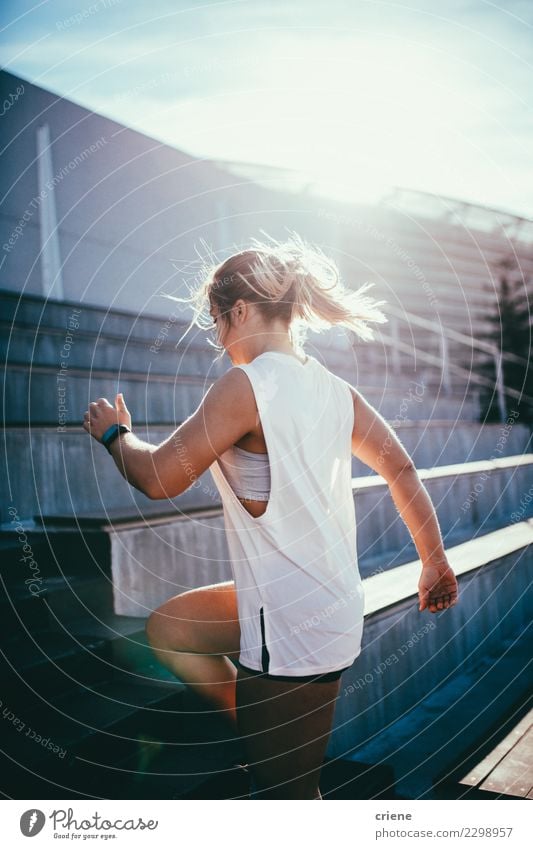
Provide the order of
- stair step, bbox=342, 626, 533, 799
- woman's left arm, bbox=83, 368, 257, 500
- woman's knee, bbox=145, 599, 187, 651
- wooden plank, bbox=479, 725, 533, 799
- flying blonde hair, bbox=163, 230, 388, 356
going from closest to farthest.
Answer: woman's left arm, bbox=83, 368, 257, 500 → flying blonde hair, bbox=163, 230, 388, 356 → woman's knee, bbox=145, 599, 187, 651 → wooden plank, bbox=479, 725, 533, 799 → stair step, bbox=342, 626, 533, 799

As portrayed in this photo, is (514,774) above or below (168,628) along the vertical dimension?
below

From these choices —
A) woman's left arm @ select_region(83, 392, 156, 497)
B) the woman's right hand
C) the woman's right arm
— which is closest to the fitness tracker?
woman's left arm @ select_region(83, 392, 156, 497)

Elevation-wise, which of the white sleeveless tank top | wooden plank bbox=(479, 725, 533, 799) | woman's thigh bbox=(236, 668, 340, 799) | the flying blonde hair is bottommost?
wooden plank bbox=(479, 725, 533, 799)

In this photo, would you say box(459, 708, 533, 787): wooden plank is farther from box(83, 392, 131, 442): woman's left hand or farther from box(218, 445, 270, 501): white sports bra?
box(83, 392, 131, 442): woman's left hand

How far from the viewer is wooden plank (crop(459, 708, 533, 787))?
7.49ft

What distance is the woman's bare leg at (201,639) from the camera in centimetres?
158

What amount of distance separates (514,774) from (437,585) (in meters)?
0.96

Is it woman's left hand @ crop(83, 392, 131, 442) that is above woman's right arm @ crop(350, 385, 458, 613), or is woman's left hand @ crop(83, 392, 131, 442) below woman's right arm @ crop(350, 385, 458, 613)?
above

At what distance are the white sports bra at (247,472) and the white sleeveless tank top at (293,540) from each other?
21mm

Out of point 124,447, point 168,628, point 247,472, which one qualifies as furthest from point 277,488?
point 168,628

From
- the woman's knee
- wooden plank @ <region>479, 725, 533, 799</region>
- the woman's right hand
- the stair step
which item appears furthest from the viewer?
the stair step

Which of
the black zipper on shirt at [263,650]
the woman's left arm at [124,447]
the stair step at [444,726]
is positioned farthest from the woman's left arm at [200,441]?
the stair step at [444,726]

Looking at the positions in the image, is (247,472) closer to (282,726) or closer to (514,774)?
(282,726)

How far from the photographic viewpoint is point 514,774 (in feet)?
7.49
